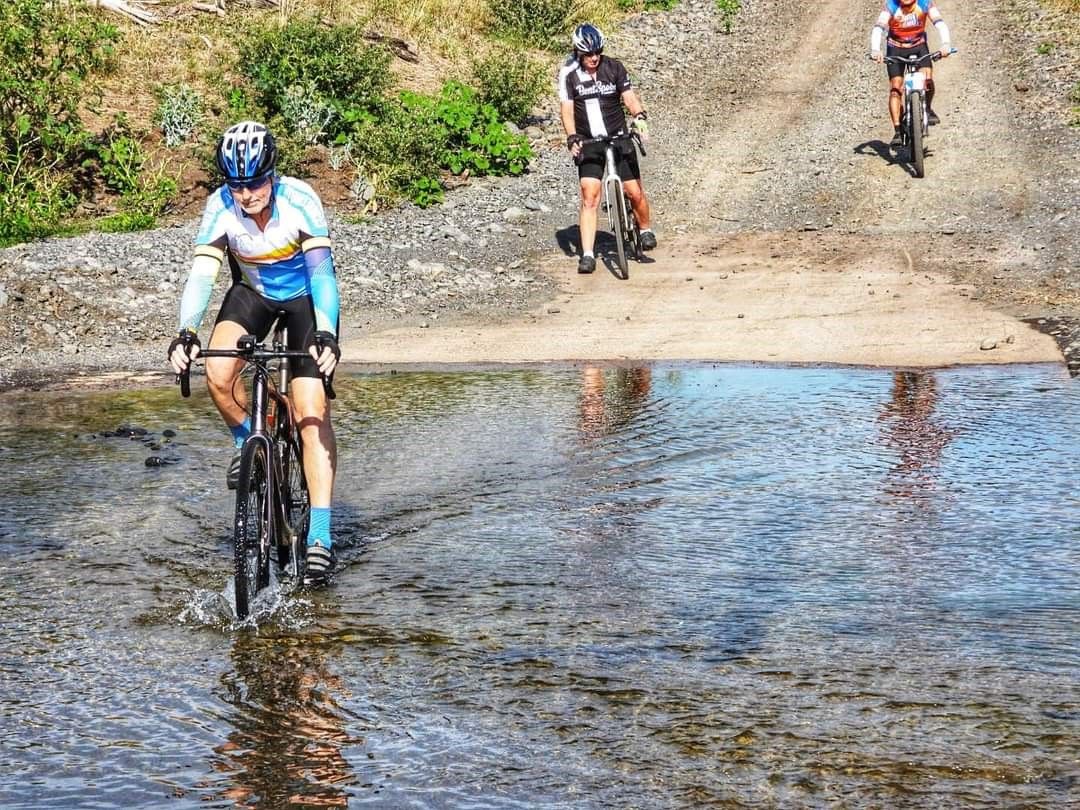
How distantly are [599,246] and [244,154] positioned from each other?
9885 mm

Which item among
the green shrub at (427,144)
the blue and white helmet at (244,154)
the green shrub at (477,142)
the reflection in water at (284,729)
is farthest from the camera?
the green shrub at (477,142)

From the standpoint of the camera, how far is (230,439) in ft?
28.4

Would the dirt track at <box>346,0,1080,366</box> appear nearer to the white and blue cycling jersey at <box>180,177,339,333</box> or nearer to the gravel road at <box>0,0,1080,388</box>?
the gravel road at <box>0,0,1080,388</box>

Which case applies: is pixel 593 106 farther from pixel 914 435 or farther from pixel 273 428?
pixel 273 428

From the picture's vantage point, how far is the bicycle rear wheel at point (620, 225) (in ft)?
45.3

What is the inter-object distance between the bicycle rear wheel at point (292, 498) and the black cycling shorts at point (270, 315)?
0.30 meters

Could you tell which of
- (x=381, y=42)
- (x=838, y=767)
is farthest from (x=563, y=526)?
(x=381, y=42)

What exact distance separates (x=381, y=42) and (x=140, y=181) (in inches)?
266

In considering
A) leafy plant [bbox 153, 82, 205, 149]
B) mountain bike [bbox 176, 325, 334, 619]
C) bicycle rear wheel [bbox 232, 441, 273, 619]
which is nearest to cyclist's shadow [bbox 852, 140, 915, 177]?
leafy plant [bbox 153, 82, 205, 149]

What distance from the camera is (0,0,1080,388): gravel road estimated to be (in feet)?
40.6

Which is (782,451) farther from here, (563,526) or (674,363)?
(674,363)

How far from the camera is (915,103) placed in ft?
55.5

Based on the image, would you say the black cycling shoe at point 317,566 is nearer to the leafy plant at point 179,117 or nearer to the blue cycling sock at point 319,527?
the blue cycling sock at point 319,527

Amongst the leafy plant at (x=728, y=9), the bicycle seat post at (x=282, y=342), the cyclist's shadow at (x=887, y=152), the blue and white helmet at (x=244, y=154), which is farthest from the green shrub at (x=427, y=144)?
the blue and white helmet at (x=244, y=154)
